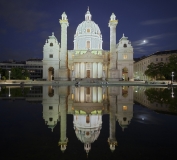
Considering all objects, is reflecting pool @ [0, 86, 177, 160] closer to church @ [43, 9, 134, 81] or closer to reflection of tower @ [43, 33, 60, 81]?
church @ [43, 9, 134, 81]

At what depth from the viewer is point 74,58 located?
77.2 metres

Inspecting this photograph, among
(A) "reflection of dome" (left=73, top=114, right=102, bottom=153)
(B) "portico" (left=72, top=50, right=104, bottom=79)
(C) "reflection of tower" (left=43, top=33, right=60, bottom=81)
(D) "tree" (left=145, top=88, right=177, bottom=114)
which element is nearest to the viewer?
(A) "reflection of dome" (left=73, top=114, right=102, bottom=153)

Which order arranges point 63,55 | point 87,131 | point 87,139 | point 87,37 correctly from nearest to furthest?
point 87,139 < point 87,131 < point 63,55 < point 87,37

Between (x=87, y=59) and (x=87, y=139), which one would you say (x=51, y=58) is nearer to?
(x=87, y=59)

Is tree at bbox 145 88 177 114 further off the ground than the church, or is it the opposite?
the church

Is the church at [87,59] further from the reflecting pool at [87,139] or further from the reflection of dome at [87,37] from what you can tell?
the reflecting pool at [87,139]

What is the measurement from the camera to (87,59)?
3007 inches

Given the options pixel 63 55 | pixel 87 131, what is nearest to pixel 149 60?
pixel 63 55

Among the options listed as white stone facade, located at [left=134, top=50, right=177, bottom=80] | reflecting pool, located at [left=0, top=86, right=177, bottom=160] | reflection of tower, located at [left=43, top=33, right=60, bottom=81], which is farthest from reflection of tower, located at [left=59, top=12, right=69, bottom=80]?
reflecting pool, located at [left=0, top=86, right=177, bottom=160]

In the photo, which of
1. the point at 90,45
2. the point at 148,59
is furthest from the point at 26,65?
the point at 148,59

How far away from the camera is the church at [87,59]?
74062 mm

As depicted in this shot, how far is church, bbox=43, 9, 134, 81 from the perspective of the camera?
2916 inches

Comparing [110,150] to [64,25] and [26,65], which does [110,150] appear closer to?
[64,25]

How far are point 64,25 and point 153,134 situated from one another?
71.1m
